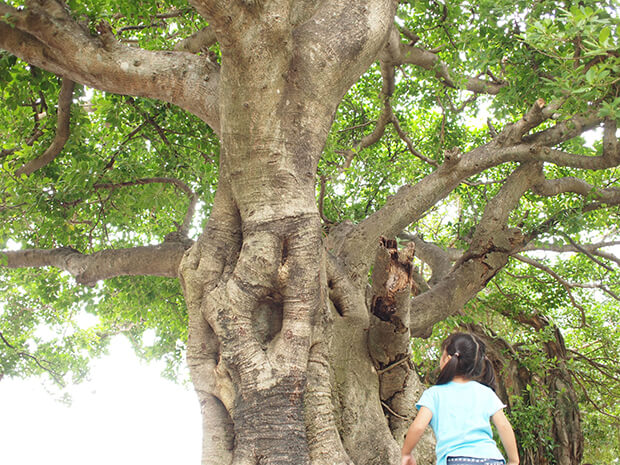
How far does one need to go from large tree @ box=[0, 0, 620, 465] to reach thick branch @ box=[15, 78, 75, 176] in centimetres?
2

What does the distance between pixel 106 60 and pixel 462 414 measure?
349 centimetres

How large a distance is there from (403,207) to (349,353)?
1568mm

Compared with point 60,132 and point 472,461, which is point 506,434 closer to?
point 472,461

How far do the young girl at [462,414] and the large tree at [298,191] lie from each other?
0.63 meters

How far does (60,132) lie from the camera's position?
5.18 m

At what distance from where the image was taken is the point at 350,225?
5566mm

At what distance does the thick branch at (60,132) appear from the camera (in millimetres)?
5047

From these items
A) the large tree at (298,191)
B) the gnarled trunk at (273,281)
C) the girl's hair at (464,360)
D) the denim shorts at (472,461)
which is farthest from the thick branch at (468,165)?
the denim shorts at (472,461)

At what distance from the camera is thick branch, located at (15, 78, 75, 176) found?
505 centimetres

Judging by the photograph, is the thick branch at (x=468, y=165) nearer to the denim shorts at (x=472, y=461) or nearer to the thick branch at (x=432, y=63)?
the thick branch at (x=432, y=63)

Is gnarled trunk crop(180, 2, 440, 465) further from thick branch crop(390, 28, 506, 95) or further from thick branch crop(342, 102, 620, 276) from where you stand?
thick branch crop(390, 28, 506, 95)

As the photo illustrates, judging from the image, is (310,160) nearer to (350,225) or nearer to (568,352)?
(350,225)

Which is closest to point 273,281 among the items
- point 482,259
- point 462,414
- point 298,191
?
point 298,191


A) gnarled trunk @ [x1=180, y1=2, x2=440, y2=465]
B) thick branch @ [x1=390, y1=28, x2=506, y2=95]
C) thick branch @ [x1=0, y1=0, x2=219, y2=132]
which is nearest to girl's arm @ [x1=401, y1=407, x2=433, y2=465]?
gnarled trunk @ [x1=180, y1=2, x2=440, y2=465]
